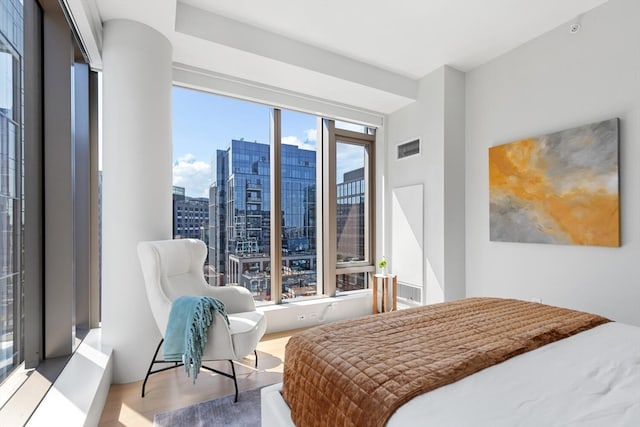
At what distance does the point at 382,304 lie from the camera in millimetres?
3688

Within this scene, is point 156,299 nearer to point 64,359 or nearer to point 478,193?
point 64,359

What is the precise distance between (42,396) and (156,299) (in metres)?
0.69

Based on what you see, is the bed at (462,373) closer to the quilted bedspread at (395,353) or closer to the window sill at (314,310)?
the quilted bedspread at (395,353)

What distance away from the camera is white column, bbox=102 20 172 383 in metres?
2.26

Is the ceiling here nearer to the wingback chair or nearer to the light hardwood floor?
the wingback chair

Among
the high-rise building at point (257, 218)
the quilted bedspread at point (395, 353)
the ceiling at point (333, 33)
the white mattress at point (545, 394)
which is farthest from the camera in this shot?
the high-rise building at point (257, 218)

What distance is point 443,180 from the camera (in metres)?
3.28

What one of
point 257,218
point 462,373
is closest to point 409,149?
point 257,218

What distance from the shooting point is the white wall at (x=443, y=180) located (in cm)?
328

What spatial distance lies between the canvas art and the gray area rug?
2.57 metres

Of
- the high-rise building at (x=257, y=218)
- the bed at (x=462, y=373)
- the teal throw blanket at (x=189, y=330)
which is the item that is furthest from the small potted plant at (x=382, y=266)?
the teal throw blanket at (x=189, y=330)

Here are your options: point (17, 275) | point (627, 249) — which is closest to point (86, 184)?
point (17, 275)

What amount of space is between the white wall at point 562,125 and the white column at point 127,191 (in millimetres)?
3017

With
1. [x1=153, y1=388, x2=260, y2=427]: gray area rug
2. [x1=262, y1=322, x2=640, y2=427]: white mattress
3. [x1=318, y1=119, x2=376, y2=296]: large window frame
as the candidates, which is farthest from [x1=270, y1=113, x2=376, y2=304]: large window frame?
[x1=262, y1=322, x2=640, y2=427]: white mattress
